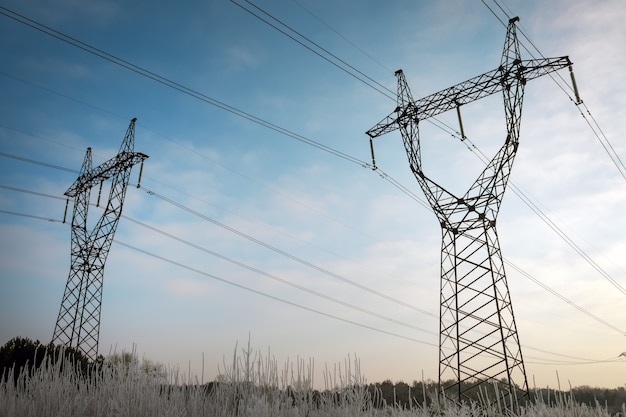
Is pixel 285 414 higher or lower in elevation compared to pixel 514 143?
lower

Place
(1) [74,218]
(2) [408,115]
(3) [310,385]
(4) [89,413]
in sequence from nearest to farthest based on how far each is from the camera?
1. (3) [310,385]
2. (4) [89,413]
3. (2) [408,115]
4. (1) [74,218]

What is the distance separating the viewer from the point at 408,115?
20.4 meters

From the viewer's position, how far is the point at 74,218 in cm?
2738

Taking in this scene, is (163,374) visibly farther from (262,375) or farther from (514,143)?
(514,143)

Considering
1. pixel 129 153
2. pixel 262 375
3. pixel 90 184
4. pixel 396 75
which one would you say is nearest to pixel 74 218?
pixel 90 184

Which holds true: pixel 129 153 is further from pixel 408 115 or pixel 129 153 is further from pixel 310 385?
pixel 310 385

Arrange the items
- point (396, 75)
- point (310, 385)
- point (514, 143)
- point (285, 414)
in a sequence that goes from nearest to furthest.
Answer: point (285, 414), point (310, 385), point (514, 143), point (396, 75)

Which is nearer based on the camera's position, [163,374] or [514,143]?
[163,374]

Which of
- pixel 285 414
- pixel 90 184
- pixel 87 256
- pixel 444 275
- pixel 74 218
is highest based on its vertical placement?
pixel 90 184

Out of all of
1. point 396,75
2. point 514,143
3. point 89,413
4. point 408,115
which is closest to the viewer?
point 89,413

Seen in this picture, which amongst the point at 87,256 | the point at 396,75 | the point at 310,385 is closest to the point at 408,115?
the point at 396,75

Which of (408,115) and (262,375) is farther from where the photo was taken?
(408,115)

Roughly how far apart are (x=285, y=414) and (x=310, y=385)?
63cm

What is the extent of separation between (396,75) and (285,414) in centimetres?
1876
